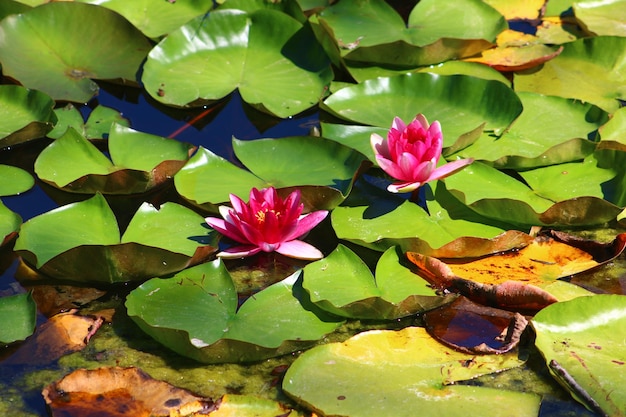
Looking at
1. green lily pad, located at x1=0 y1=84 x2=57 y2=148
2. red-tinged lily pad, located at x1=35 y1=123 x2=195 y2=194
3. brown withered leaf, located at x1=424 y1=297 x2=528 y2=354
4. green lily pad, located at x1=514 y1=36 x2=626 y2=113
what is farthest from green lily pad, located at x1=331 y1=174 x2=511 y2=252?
green lily pad, located at x1=0 y1=84 x2=57 y2=148

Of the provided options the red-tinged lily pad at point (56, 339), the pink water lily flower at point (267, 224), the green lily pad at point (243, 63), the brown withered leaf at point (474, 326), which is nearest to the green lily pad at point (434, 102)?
the green lily pad at point (243, 63)

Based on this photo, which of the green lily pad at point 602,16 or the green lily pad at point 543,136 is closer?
the green lily pad at point 543,136

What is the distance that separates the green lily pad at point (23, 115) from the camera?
10.7 feet

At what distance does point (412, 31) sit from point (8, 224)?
2143mm

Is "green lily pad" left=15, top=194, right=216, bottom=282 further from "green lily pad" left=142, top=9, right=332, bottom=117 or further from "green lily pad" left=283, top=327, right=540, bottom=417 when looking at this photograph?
"green lily pad" left=142, top=9, right=332, bottom=117

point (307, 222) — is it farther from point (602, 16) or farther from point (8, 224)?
point (602, 16)

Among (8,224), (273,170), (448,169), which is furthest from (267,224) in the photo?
(8,224)

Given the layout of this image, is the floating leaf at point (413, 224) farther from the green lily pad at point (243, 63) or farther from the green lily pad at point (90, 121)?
the green lily pad at point (90, 121)

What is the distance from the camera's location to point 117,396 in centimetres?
218

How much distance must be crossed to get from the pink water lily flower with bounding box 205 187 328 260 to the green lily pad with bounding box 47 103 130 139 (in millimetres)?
928

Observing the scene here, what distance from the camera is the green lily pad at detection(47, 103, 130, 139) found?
10.9 feet

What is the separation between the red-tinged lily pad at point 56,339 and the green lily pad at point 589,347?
55.1 inches

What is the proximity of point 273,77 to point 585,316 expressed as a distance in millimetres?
1897

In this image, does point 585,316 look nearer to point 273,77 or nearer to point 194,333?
point 194,333
